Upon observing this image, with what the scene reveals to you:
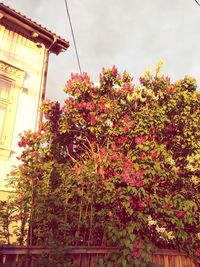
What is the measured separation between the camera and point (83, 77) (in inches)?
306

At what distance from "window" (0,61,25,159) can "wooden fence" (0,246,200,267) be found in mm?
3232

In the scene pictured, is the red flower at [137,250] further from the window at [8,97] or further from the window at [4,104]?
the window at [4,104]

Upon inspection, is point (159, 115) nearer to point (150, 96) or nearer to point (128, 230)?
point (150, 96)

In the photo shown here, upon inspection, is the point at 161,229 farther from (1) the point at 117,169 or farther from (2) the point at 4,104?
(2) the point at 4,104

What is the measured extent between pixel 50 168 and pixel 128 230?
2443mm

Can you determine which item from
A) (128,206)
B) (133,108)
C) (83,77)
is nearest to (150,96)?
(133,108)

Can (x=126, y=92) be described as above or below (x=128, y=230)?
above

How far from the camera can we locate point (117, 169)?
6230mm

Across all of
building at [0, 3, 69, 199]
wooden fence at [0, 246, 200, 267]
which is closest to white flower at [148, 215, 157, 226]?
wooden fence at [0, 246, 200, 267]

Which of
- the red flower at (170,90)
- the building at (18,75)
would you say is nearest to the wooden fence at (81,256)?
the building at (18,75)

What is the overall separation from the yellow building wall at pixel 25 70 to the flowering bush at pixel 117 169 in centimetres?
45

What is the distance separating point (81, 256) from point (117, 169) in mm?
2052

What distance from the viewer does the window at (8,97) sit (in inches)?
282

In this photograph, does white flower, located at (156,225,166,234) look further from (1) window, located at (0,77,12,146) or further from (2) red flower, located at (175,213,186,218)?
(1) window, located at (0,77,12,146)
